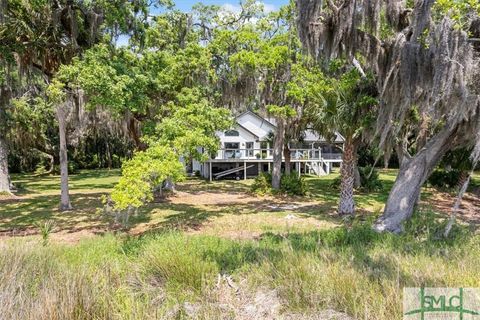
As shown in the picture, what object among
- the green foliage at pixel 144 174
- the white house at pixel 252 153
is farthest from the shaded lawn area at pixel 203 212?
the white house at pixel 252 153

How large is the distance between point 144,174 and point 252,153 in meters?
18.6

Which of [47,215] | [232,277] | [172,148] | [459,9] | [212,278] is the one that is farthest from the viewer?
[47,215]

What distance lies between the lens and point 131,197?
8.81m

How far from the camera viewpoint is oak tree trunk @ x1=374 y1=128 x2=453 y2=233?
27.7 ft

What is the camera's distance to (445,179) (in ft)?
65.6

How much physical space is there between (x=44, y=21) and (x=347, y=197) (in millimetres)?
12107

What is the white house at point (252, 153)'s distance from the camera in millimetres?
26422

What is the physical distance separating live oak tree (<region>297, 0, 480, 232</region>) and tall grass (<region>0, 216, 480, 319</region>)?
3.16 meters

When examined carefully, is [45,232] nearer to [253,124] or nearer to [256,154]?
[256,154]

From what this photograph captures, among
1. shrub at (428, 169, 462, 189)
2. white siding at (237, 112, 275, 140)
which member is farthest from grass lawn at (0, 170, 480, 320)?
white siding at (237, 112, 275, 140)

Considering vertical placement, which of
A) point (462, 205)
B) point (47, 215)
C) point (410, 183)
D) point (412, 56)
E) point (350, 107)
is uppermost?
point (412, 56)

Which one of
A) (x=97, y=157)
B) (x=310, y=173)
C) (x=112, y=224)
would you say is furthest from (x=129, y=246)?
(x=97, y=157)

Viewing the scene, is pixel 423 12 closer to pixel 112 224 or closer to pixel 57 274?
pixel 57 274

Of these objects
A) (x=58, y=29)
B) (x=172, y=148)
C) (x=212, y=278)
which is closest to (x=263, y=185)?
(x=172, y=148)
